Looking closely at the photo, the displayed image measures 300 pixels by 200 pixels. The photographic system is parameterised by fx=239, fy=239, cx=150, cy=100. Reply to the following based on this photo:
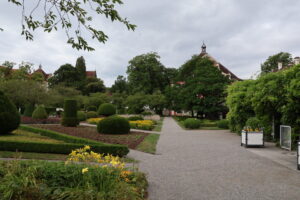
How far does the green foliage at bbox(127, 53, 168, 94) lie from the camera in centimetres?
5387

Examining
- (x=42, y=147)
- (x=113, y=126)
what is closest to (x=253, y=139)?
(x=113, y=126)

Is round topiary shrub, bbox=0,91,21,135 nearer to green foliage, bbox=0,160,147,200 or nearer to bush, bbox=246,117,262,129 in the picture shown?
green foliage, bbox=0,160,147,200

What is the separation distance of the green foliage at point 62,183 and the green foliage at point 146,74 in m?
48.0

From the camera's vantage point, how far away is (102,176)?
4.35 meters

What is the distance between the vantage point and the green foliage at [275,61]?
49316mm

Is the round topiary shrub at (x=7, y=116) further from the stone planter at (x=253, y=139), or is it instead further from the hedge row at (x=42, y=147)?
the stone planter at (x=253, y=139)

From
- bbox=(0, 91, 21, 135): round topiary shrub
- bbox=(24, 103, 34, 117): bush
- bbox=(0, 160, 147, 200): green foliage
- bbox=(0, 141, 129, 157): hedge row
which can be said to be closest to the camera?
bbox=(0, 160, 147, 200): green foliage

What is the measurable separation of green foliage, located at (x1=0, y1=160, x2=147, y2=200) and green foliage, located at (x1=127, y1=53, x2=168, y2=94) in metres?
48.0

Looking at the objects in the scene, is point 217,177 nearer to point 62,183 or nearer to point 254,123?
point 62,183

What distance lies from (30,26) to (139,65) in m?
52.7

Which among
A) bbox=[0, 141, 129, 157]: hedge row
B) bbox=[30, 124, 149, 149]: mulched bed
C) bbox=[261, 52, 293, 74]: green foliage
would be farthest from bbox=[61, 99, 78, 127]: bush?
bbox=[261, 52, 293, 74]: green foliage

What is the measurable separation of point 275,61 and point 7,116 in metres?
52.4

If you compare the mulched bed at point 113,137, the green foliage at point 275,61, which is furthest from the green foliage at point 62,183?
the green foliage at point 275,61

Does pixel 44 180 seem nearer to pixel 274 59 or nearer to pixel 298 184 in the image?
pixel 298 184
